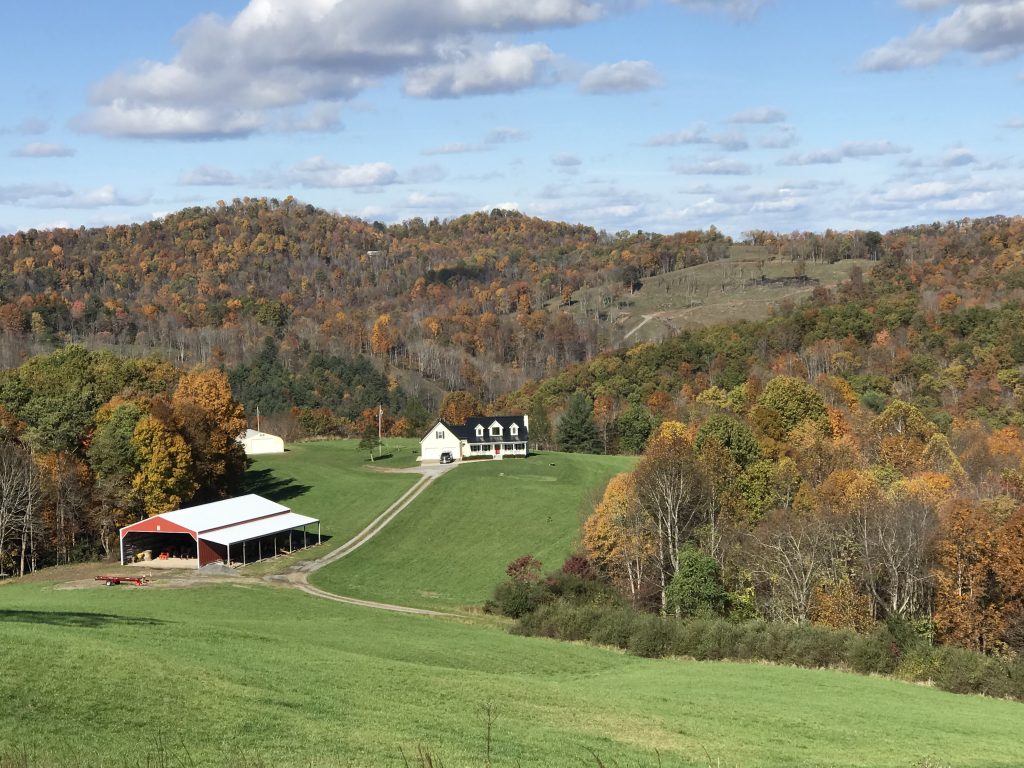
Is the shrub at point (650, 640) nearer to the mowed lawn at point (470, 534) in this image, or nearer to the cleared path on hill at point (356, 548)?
the cleared path on hill at point (356, 548)

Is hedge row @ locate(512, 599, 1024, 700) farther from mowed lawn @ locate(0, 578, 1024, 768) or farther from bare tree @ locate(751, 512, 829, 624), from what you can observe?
bare tree @ locate(751, 512, 829, 624)

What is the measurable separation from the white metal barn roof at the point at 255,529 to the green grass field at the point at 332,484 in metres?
2.07

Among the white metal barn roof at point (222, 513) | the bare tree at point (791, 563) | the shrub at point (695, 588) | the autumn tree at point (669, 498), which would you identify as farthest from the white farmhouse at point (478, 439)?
the shrub at point (695, 588)

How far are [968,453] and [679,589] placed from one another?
1552 inches

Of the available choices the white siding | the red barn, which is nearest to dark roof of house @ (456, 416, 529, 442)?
the white siding


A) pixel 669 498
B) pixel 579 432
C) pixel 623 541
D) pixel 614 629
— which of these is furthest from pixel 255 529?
pixel 579 432

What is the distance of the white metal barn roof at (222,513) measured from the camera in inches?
2373

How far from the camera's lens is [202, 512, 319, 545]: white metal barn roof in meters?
59.0

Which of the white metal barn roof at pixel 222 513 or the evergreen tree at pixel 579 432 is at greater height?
the evergreen tree at pixel 579 432

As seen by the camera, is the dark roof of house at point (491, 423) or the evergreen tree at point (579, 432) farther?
the evergreen tree at point (579, 432)

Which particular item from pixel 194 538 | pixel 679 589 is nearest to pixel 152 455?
pixel 194 538

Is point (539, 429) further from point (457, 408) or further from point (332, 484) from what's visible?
point (332, 484)

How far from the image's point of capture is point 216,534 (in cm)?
5966

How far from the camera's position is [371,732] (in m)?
17.8
